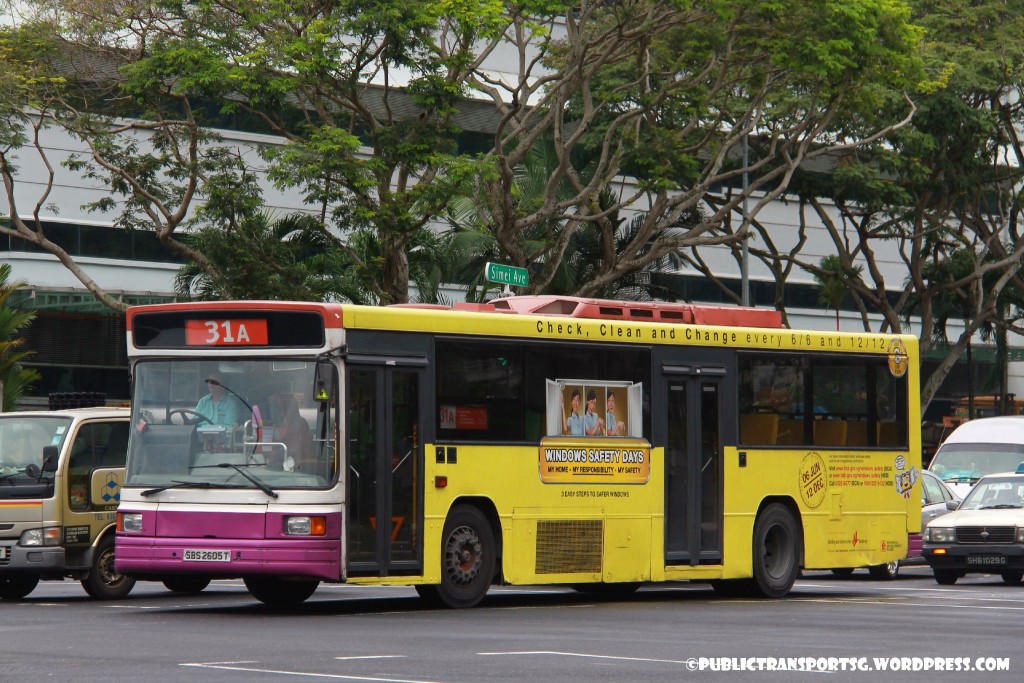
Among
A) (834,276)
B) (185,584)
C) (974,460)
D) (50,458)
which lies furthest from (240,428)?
(834,276)


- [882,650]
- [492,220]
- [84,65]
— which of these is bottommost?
[882,650]

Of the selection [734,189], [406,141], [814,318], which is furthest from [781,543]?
[814,318]

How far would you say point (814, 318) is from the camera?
58.5 m

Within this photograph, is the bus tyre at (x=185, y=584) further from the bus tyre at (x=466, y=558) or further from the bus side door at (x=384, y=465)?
the bus tyre at (x=466, y=558)

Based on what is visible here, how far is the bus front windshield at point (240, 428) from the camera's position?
15234 mm

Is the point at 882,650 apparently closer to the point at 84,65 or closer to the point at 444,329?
the point at 444,329

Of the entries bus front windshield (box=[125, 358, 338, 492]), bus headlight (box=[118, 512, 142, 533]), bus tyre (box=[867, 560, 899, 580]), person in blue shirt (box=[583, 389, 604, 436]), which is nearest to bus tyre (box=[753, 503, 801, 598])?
person in blue shirt (box=[583, 389, 604, 436])

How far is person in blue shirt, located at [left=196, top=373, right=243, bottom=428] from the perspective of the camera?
15.3 meters

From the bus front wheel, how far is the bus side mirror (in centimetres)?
397

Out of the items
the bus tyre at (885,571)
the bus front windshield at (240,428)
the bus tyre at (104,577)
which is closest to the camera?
the bus front windshield at (240,428)

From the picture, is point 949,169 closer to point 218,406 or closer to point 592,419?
point 592,419

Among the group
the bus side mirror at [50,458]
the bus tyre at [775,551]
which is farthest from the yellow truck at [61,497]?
the bus tyre at [775,551]

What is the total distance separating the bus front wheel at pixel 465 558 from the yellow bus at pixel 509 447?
0.02 m

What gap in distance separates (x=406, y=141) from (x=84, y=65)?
21.4 ft
